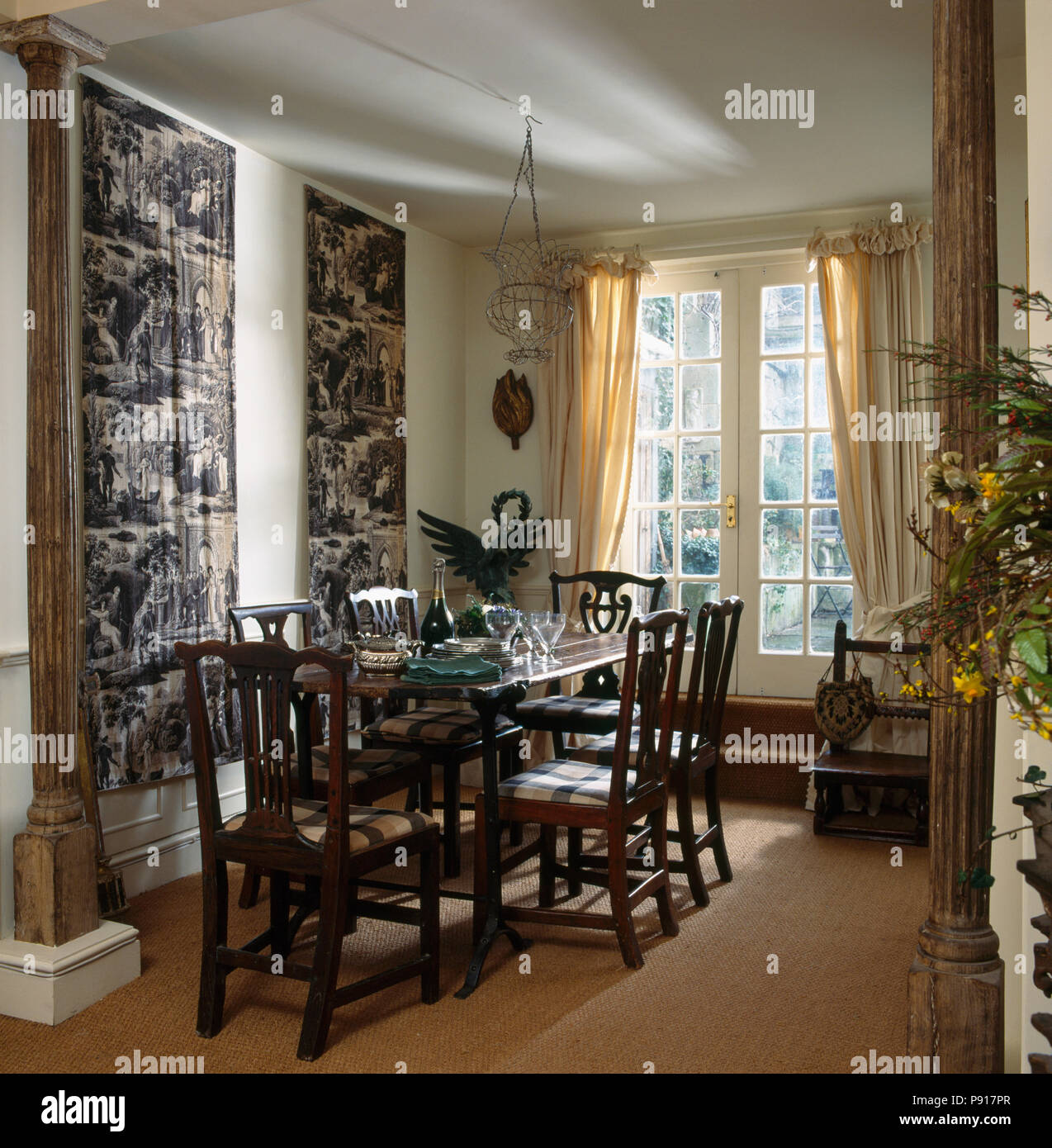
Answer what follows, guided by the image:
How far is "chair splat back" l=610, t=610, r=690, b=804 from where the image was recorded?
8.98ft

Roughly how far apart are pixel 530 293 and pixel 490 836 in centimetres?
341

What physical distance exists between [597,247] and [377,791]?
3479mm

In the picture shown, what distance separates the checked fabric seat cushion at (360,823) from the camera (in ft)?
7.90

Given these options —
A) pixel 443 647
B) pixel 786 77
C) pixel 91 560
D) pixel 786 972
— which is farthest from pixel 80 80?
pixel 786 972

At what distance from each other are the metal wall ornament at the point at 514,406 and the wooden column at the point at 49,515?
10.5 feet

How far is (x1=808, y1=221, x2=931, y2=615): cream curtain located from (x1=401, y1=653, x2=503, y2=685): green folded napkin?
8.56 ft

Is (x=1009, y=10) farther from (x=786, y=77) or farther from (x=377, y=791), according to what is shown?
(x=377, y=791)

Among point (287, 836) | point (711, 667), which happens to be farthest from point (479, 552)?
point (287, 836)

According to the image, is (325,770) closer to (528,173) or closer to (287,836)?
(287,836)

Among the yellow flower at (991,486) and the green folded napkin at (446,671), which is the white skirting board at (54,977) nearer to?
the green folded napkin at (446,671)

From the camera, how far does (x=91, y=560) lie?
3.28 meters

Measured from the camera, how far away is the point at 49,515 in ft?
8.66
